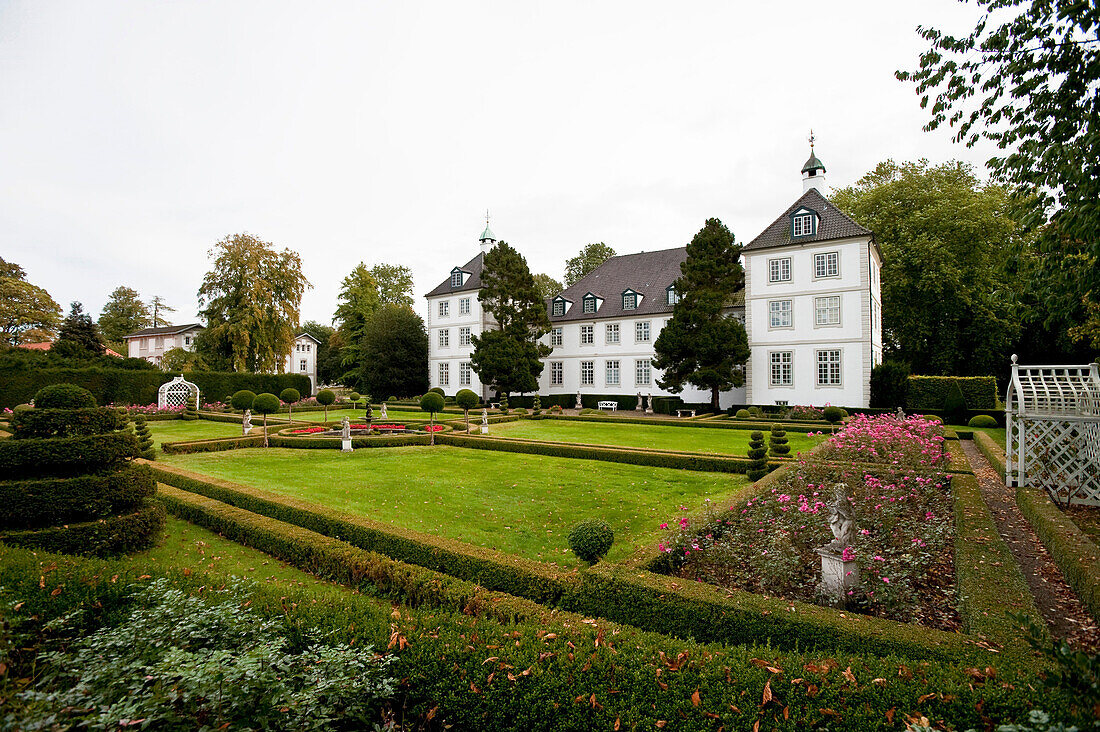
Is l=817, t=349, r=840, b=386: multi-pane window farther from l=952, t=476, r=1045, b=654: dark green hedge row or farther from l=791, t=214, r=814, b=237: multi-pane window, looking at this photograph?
l=952, t=476, r=1045, b=654: dark green hedge row

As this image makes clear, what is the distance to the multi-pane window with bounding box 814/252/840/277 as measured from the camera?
24656 mm

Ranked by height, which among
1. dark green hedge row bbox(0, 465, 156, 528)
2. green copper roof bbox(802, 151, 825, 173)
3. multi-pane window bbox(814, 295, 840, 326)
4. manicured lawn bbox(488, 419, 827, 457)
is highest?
green copper roof bbox(802, 151, 825, 173)

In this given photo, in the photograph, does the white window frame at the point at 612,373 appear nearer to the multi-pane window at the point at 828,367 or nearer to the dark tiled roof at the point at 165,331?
the multi-pane window at the point at 828,367

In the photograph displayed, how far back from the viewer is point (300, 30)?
29.3 ft

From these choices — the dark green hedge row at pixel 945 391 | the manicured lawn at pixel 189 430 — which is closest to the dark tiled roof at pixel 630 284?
the dark green hedge row at pixel 945 391

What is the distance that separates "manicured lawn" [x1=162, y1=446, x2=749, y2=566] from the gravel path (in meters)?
3.73

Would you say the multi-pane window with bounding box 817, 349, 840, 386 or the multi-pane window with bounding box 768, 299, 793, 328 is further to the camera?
the multi-pane window with bounding box 768, 299, 793, 328

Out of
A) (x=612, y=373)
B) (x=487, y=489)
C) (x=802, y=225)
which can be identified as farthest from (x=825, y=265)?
(x=487, y=489)

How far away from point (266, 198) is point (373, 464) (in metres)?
9.80

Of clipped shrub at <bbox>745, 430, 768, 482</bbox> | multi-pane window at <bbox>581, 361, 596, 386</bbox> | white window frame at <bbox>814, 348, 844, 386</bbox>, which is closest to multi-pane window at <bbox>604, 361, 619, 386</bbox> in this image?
multi-pane window at <bbox>581, 361, 596, 386</bbox>

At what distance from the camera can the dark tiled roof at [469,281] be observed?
3639 centimetres

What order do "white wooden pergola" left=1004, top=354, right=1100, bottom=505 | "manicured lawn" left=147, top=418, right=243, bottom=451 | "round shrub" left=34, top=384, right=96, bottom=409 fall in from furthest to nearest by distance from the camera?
"manicured lawn" left=147, top=418, right=243, bottom=451 → "white wooden pergola" left=1004, top=354, right=1100, bottom=505 → "round shrub" left=34, top=384, right=96, bottom=409

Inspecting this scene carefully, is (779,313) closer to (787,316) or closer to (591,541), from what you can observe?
(787,316)

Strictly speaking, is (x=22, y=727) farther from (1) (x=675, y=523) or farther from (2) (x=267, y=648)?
(1) (x=675, y=523)
